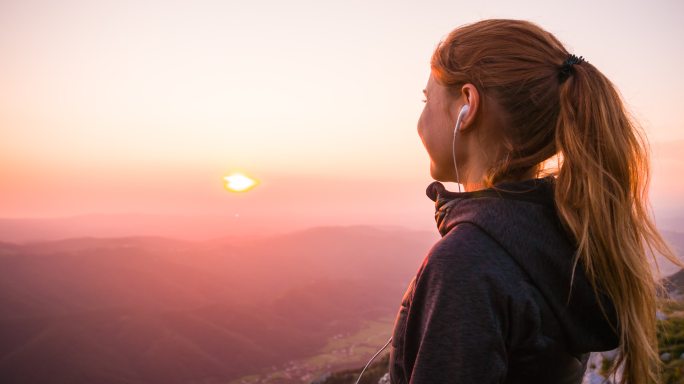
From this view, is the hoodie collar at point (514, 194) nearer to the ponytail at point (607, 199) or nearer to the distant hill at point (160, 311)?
the ponytail at point (607, 199)

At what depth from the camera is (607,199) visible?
151 cm

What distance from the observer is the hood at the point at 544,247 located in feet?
4.39

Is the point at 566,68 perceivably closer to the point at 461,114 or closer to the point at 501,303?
the point at 461,114

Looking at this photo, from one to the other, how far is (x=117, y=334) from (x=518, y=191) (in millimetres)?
112738

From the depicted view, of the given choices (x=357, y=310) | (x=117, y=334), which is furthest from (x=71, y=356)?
(x=357, y=310)

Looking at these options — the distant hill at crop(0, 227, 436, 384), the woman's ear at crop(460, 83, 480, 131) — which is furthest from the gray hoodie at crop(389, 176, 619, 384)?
the distant hill at crop(0, 227, 436, 384)

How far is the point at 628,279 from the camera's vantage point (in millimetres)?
1504

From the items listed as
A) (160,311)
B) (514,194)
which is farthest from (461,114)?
(160,311)

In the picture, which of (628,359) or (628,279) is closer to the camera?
(628,279)

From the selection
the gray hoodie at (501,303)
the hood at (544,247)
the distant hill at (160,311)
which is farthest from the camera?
the distant hill at (160,311)

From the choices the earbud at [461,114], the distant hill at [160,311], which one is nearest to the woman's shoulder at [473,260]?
the earbud at [461,114]

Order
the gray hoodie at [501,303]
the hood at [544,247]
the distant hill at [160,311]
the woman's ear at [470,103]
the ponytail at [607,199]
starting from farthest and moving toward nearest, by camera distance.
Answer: the distant hill at [160,311] → the woman's ear at [470,103] → the ponytail at [607,199] → the hood at [544,247] → the gray hoodie at [501,303]

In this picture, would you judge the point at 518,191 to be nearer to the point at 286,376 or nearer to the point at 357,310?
the point at 286,376

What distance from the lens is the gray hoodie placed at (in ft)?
3.96
